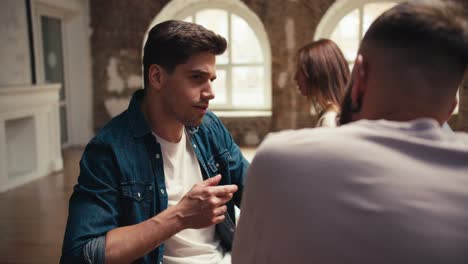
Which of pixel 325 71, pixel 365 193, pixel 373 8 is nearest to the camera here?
pixel 365 193

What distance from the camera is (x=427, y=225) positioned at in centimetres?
67

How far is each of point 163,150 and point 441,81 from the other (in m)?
1.05

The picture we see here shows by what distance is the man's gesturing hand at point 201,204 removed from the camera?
1.32 metres

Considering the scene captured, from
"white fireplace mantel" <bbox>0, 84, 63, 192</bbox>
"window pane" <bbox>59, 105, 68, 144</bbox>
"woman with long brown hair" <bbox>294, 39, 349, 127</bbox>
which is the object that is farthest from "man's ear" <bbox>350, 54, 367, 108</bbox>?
"window pane" <bbox>59, 105, 68, 144</bbox>

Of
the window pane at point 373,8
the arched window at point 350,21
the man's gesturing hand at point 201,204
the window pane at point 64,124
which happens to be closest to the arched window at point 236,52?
the arched window at point 350,21

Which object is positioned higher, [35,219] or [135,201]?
[135,201]

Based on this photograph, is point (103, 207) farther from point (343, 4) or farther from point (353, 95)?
point (343, 4)

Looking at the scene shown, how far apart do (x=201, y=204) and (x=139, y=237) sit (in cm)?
20

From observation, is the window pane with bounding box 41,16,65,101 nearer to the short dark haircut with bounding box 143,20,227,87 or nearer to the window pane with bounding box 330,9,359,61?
the window pane with bounding box 330,9,359,61

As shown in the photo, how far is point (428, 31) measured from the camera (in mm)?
731

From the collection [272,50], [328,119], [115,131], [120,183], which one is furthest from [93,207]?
[272,50]

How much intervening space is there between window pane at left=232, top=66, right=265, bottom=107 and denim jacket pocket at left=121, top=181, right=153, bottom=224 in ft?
20.0

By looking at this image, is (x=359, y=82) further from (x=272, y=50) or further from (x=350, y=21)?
(x=350, y=21)

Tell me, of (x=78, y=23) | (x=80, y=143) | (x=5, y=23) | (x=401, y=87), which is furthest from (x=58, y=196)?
(x=401, y=87)
